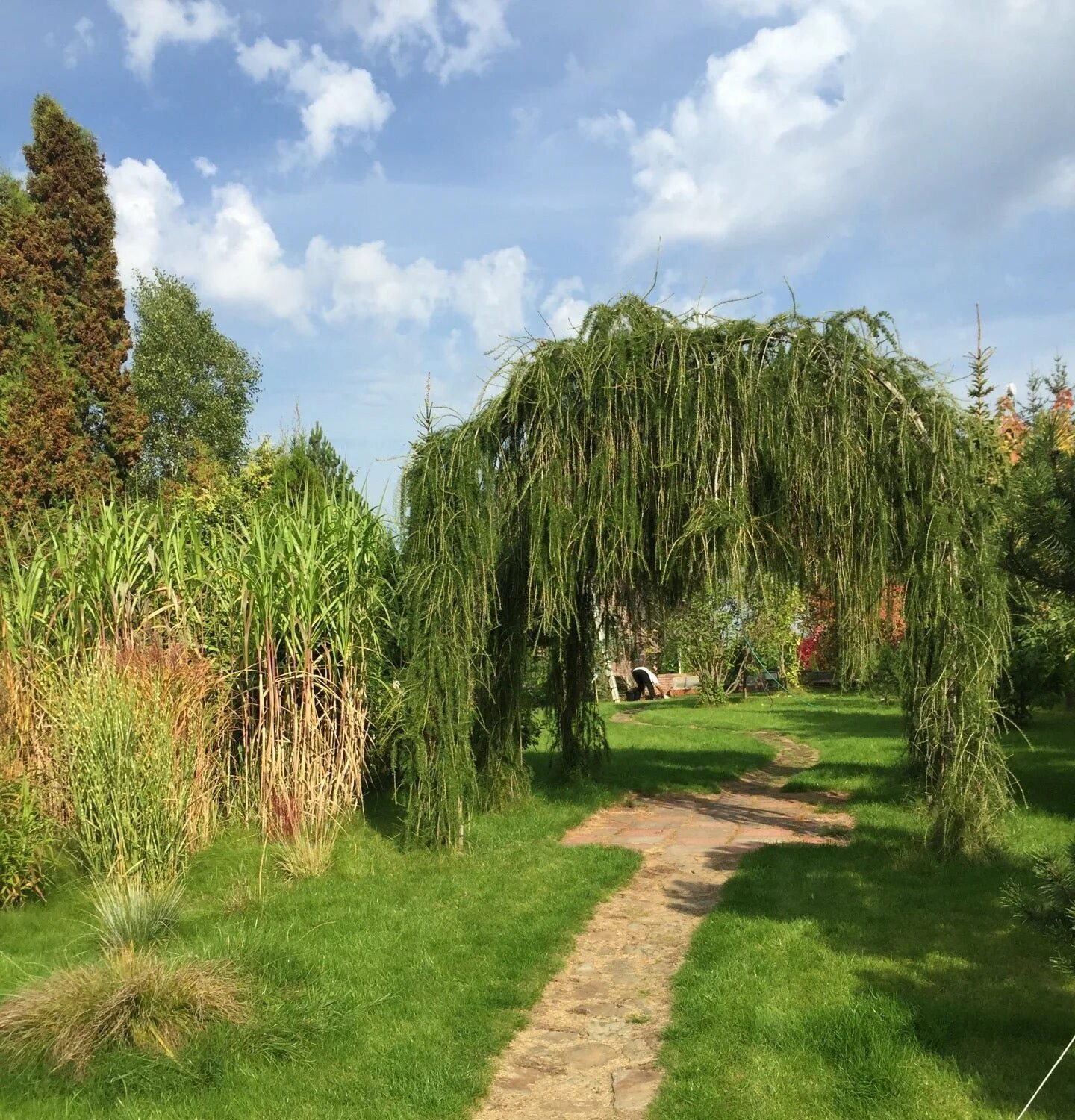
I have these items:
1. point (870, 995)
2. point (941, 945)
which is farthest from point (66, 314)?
point (870, 995)

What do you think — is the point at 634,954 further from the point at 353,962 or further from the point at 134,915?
the point at 134,915

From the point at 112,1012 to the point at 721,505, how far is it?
5030 mm

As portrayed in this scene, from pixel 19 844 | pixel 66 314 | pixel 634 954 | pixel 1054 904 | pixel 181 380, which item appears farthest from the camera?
pixel 181 380

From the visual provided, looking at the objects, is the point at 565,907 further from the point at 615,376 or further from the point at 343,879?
the point at 615,376

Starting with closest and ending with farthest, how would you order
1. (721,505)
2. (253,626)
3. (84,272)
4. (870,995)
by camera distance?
(870,995)
(721,505)
(253,626)
(84,272)

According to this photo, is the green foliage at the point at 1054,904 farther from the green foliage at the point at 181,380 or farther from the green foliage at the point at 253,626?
the green foliage at the point at 181,380

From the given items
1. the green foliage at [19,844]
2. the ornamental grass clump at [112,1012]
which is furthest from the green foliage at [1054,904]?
the green foliage at [19,844]

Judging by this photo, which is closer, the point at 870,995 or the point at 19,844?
the point at 870,995

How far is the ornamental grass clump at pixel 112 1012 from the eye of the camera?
13.8ft

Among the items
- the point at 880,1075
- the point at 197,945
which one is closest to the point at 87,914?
the point at 197,945

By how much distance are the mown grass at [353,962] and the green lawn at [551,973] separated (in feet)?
0.05

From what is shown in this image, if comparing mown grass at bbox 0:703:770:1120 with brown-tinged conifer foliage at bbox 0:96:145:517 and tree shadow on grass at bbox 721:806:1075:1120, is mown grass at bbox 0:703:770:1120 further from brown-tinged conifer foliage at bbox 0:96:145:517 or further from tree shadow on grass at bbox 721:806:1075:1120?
brown-tinged conifer foliage at bbox 0:96:145:517

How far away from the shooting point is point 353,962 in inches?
212

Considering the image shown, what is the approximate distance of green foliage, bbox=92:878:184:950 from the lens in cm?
525
